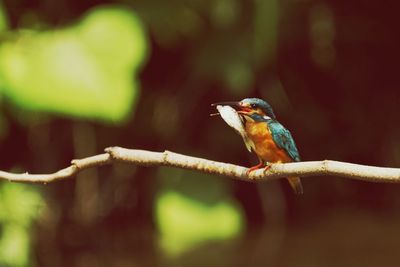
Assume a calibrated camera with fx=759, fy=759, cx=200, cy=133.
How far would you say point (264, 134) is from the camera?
2.53 ft

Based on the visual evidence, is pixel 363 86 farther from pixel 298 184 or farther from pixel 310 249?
pixel 298 184

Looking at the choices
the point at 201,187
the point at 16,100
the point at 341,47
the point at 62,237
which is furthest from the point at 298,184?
the point at 341,47

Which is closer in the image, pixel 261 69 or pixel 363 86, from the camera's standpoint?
pixel 261 69

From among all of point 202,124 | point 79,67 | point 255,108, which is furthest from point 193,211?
point 255,108

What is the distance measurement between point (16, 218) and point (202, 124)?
116 cm

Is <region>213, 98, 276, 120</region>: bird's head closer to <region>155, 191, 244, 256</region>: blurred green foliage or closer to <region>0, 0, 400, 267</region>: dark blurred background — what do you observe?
<region>0, 0, 400, 267</region>: dark blurred background

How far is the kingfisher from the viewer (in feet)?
2.32

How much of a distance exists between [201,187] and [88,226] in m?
0.55

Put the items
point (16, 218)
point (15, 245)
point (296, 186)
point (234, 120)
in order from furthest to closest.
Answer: point (16, 218)
point (15, 245)
point (296, 186)
point (234, 120)

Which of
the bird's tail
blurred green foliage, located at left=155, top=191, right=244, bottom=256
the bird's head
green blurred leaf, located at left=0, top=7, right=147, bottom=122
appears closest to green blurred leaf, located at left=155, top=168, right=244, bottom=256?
blurred green foliage, located at left=155, top=191, right=244, bottom=256

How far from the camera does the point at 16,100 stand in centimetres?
284

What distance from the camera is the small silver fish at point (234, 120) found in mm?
629

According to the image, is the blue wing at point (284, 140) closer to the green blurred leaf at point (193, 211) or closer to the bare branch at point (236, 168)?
the bare branch at point (236, 168)

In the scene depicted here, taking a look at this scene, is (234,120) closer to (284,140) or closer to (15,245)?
(284,140)
